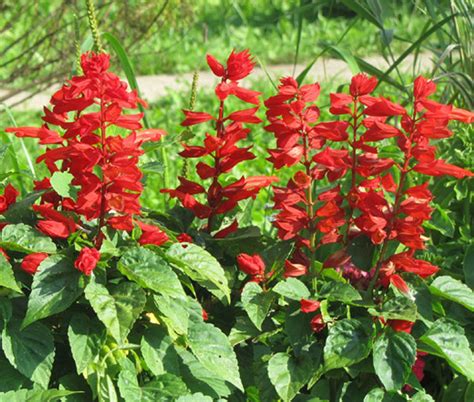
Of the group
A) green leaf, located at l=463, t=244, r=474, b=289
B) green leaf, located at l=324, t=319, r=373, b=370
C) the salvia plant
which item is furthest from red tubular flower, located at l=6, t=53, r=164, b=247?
green leaf, located at l=463, t=244, r=474, b=289

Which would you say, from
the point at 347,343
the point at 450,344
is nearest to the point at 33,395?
the point at 347,343

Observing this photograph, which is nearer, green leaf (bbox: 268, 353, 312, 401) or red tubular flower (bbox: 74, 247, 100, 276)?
red tubular flower (bbox: 74, 247, 100, 276)

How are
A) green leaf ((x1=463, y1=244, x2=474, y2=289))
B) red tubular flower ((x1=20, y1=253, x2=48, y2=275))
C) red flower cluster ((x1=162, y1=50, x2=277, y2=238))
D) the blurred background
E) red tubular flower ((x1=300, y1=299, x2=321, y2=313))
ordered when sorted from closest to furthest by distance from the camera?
1. red tubular flower ((x1=20, y1=253, x2=48, y2=275))
2. red tubular flower ((x1=300, y1=299, x2=321, y2=313))
3. red flower cluster ((x1=162, y1=50, x2=277, y2=238))
4. green leaf ((x1=463, y1=244, x2=474, y2=289))
5. the blurred background

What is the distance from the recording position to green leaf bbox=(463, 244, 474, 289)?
2.39m

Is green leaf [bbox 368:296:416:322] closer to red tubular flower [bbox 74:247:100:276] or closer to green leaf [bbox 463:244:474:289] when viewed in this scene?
green leaf [bbox 463:244:474:289]

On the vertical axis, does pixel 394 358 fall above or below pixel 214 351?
below

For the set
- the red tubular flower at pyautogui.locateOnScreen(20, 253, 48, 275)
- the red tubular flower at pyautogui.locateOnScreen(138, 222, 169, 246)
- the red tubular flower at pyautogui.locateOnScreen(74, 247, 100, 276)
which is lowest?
the red tubular flower at pyautogui.locateOnScreen(138, 222, 169, 246)

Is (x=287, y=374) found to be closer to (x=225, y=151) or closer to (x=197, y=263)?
(x=197, y=263)

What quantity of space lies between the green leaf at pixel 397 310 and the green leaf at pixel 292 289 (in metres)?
0.14

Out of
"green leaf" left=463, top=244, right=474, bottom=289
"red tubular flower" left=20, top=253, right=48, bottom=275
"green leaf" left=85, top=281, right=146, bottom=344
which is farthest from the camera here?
"green leaf" left=463, top=244, right=474, bottom=289

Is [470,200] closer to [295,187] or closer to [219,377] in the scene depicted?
[295,187]

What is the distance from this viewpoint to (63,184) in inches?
75.8

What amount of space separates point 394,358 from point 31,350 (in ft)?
2.34

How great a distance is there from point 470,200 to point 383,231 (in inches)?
27.1
